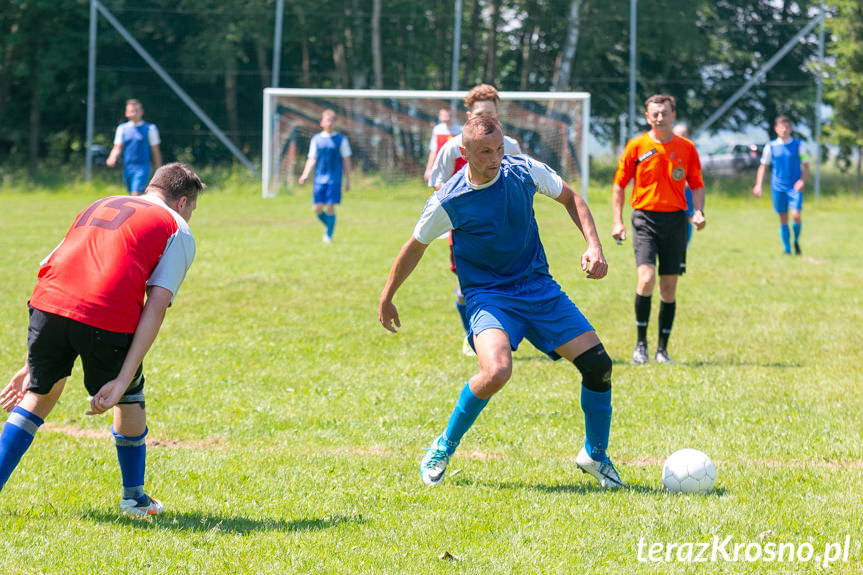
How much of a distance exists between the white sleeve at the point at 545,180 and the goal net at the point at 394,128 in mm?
19061

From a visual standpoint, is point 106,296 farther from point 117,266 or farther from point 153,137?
point 153,137

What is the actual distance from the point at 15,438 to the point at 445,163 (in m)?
4.53

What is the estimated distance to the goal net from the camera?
24.6 m

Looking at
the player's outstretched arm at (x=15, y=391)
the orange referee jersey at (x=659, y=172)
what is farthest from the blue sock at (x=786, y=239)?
the player's outstretched arm at (x=15, y=391)

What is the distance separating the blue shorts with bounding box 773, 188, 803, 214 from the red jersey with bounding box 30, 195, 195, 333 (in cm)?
1373

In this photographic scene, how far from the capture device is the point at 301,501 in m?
5.02

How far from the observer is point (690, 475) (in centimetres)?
507

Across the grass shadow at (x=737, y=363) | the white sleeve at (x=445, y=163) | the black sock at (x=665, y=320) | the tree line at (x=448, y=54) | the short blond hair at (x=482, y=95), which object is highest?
the tree line at (x=448, y=54)

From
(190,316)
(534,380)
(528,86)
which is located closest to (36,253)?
(190,316)

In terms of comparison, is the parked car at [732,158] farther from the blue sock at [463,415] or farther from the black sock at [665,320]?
the blue sock at [463,415]

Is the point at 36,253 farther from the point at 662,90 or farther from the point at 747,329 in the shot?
the point at 662,90

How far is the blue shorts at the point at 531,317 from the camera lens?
16.7 ft

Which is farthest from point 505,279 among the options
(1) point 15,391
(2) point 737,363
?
(2) point 737,363

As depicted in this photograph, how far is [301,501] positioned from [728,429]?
2.83 metres
